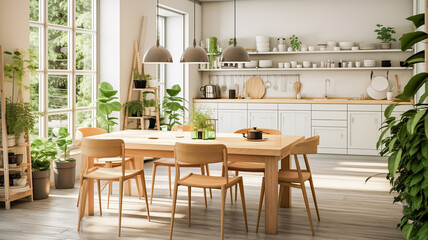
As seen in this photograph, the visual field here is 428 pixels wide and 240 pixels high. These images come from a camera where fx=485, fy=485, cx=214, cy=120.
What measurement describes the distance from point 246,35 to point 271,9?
70 cm

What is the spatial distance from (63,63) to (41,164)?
1.54 metres

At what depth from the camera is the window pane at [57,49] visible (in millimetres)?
6141

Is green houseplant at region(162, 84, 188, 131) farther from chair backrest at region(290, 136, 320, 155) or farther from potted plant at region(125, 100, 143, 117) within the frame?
chair backrest at region(290, 136, 320, 155)

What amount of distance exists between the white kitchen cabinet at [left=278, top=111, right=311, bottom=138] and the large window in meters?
3.52

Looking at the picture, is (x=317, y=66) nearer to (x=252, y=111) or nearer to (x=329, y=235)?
(x=252, y=111)

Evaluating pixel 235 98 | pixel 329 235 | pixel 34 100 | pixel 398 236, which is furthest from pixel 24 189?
pixel 235 98

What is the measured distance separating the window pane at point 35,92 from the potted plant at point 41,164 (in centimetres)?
50

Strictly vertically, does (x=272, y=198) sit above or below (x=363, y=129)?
below

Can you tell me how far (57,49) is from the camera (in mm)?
6258

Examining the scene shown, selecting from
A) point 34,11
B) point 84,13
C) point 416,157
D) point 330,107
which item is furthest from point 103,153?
point 330,107

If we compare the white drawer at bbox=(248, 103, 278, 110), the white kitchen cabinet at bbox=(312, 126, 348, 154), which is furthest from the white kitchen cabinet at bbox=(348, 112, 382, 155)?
the white drawer at bbox=(248, 103, 278, 110)

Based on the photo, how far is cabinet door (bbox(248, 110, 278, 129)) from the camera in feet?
29.3

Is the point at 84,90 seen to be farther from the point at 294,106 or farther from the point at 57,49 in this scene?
the point at 294,106

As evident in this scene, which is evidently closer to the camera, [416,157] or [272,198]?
[416,157]
